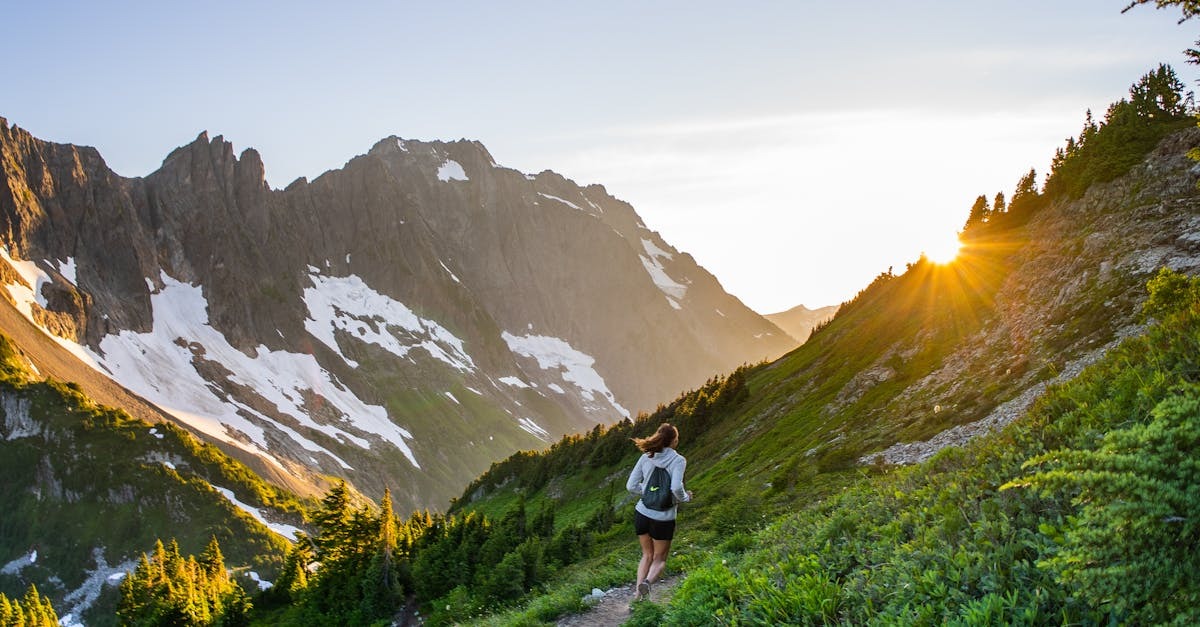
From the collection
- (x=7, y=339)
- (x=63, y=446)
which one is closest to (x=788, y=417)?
(x=63, y=446)

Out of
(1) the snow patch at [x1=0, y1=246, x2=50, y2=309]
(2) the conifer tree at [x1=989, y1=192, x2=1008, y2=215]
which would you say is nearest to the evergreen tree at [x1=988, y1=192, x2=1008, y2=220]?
(2) the conifer tree at [x1=989, y1=192, x2=1008, y2=215]

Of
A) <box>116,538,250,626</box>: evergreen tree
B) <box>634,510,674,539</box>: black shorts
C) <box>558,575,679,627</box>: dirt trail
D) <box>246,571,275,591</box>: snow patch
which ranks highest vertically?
<box>634,510,674,539</box>: black shorts

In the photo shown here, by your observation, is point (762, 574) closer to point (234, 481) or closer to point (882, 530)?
point (882, 530)

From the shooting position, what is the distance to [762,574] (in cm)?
991

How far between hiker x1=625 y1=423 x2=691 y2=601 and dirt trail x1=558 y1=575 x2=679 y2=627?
55cm

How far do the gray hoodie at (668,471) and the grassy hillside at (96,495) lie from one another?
12890 cm

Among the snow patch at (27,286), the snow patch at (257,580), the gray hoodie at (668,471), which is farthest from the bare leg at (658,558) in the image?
the snow patch at (27,286)

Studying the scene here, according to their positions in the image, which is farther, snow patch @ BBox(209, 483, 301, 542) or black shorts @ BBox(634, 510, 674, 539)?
snow patch @ BBox(209, 483, 301, 542)

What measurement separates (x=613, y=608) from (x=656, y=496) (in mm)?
2987

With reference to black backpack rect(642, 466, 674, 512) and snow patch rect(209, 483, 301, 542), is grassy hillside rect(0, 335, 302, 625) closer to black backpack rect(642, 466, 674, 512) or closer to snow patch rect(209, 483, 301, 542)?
snow patch rect(209, 483, 301, 542)

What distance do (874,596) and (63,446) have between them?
165 m

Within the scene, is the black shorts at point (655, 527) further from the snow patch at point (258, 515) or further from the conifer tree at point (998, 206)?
the snow patch at point (258, 515)

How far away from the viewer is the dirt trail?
1263 cm

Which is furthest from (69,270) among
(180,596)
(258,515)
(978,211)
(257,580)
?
(978,211)
